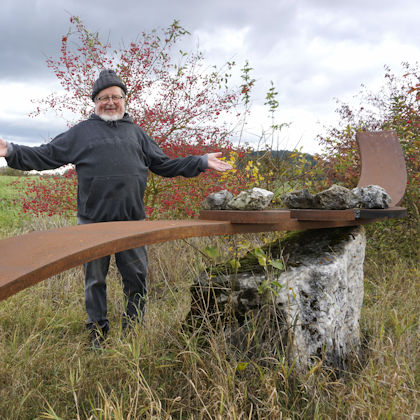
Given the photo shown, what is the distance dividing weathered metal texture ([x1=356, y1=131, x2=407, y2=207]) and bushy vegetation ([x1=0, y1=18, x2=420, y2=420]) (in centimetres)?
80

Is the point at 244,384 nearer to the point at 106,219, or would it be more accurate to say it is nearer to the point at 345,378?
the point at 345,378

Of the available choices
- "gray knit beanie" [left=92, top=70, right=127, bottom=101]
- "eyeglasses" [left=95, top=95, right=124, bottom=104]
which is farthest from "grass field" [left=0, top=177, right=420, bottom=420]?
"gray knit beanie" [left=92, top=70, right=127, bottom=101]

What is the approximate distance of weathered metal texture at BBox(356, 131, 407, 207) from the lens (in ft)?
12.1

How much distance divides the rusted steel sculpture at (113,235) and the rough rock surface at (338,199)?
0.09 metres

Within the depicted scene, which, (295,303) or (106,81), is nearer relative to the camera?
(295,303)

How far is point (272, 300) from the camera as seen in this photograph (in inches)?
90.4

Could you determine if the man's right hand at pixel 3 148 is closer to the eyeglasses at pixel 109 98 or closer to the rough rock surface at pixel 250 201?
the eyeglasses at pixel 109 98

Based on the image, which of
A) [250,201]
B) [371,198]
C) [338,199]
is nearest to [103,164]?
[250,201]

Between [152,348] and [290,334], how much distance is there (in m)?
0.83

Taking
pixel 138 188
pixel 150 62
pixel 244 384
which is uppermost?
pixel 150 62

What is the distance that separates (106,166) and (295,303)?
1643mm

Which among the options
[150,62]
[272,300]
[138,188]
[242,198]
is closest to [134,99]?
[150,62]

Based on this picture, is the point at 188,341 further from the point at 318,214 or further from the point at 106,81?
the point at 106,81

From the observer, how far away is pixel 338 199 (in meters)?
2.60
